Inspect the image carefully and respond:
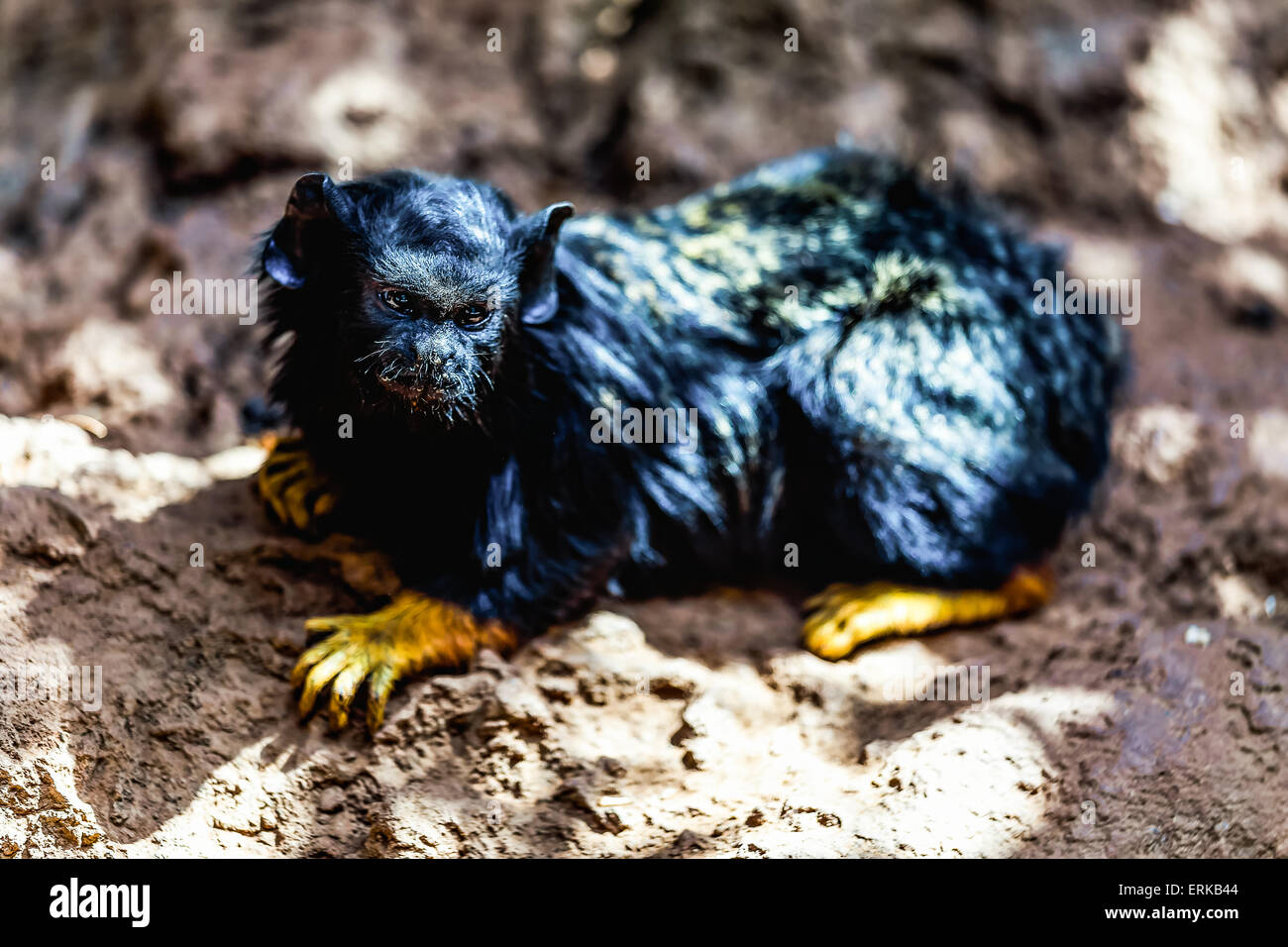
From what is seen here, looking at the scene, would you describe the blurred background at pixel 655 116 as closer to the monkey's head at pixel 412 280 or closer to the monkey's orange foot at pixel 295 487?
the monkey's orange foot at pixel 295 487

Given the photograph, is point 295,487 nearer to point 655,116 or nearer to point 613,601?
point 613,601

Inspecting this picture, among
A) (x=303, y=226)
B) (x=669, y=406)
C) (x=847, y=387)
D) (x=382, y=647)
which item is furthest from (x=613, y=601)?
(x=303, y=226)

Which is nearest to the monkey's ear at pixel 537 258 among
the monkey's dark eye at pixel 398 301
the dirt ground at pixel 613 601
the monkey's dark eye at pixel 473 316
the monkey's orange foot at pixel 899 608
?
the monkey's dark eye at pixel 473 316

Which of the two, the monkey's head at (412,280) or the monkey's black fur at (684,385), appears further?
the monkey's black fur at (684,385)

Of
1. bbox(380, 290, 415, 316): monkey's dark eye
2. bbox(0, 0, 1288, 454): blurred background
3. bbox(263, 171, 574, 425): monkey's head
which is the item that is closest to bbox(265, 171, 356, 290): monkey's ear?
bbox(263, 171, 574, 425): monkey's head

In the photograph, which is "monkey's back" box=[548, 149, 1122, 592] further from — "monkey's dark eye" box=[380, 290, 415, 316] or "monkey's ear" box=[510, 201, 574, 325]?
"monkey's dark eye" box=[380, 290, 415, 316]

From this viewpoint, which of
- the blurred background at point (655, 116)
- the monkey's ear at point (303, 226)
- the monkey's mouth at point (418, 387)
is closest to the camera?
the monkey's mouth at point (418, 387)

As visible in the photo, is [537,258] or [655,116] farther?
[655,116]
